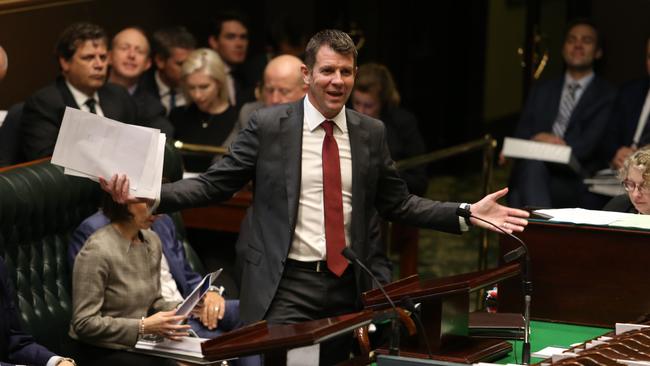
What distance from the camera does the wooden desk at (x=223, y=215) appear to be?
6434 mm

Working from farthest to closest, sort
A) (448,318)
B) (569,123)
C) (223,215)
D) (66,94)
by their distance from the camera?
1. (569,123)
2. (223,215)
3. (66,94)
4. (448,318)

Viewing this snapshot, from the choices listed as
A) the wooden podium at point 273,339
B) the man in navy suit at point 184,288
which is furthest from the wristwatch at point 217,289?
the wooden podium at point 273,339

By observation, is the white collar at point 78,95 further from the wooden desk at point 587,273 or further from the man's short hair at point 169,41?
the wooden desk at point 587,273

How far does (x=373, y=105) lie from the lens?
6965 mm

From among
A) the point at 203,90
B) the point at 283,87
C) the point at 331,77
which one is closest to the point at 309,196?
the point at 331,77

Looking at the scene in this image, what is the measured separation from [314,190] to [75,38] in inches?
98.9

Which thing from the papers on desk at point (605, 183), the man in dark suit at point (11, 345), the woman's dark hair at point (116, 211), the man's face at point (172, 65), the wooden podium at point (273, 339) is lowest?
the man in dark suit at point (11, 345)

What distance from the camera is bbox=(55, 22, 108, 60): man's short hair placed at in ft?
20.6

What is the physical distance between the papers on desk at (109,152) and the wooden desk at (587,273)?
1.32 m

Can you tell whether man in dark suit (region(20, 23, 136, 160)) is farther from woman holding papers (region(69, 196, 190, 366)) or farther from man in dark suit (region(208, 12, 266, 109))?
man in dark suit (region(208, 12, 266, 109))

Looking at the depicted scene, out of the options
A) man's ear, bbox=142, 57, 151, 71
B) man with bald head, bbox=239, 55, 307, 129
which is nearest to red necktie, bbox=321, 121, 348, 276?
man with bald head, bbox=239, 55, 307, 129

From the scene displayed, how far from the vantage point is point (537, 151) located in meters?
7.07

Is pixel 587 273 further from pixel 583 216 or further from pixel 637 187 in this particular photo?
pixel 637 187

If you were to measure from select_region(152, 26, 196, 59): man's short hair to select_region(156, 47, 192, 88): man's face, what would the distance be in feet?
0.09
